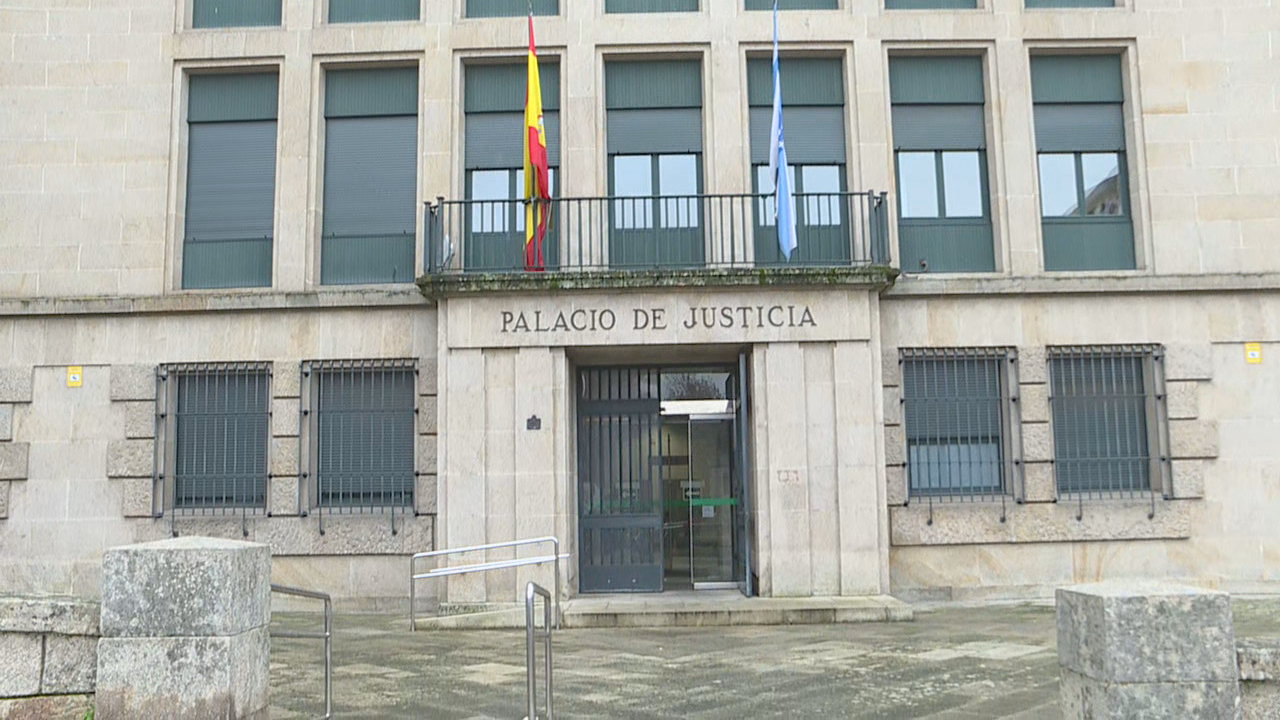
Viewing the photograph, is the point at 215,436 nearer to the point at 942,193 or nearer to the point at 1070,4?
the point at 942,193

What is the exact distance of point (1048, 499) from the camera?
43.7 feet

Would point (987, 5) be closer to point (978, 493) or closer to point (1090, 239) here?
point (1090, 239)

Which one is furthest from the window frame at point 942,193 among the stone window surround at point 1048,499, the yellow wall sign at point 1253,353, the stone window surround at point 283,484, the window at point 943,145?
the stone window surround at point 283,484

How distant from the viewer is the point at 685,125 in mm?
A: 14344

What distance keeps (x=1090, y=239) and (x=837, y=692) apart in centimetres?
865

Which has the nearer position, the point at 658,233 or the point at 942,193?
the point at 658,233

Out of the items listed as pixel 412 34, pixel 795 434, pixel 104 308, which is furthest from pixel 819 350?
pixel 104 308

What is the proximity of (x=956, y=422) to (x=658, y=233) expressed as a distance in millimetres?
4567

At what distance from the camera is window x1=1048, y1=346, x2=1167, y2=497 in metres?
13.5

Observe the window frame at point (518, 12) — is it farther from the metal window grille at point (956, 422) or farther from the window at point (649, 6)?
the metal window grille at point (956, 422)

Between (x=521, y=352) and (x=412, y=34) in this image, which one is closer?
(x=521, y=352)

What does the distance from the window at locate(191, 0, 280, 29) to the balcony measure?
3.62 meters

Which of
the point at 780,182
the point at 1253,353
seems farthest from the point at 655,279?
the point at 1253,353

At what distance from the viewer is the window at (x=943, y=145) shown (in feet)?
46.5
